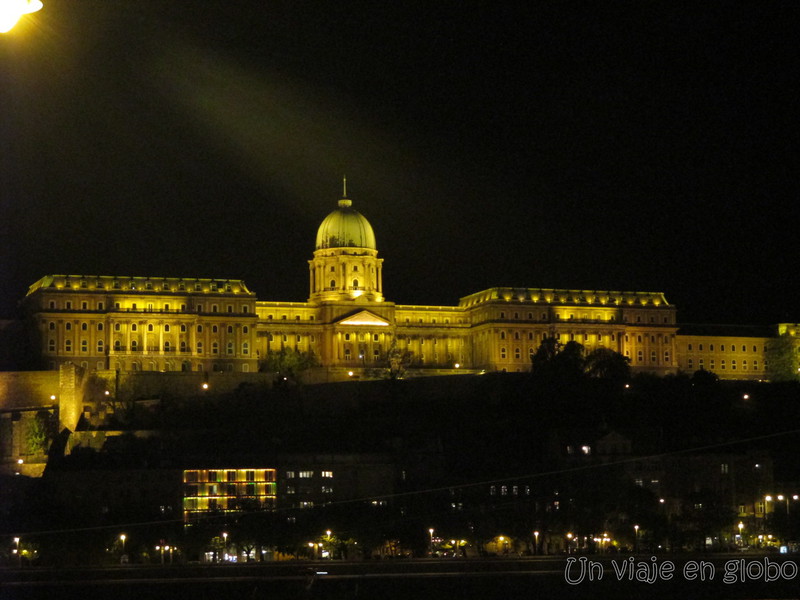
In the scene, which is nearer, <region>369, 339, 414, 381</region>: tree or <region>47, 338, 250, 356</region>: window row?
<region>47, 338, 250, 356</region>: window row

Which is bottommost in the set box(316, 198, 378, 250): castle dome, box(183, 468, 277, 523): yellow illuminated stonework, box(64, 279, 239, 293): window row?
box(183, 468, 277, 523): yellow illuminated stonework

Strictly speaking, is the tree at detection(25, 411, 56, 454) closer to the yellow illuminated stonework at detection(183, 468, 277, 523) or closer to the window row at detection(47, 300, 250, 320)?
the yellow illuminated stonework at detection(183, 468, 277, 523)

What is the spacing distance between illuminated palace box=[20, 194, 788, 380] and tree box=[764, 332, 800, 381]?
5.36ft

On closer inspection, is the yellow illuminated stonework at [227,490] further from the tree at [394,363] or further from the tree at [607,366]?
the tree at [607,366]

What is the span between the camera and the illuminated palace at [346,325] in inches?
6383

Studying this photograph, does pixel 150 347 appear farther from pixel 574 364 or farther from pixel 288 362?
pixel 574 364

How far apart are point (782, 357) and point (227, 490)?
74255 millimetres

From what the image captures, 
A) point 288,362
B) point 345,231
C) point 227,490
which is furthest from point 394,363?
point 227,490

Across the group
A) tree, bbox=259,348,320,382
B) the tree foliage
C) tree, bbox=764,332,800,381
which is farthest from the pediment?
tree, bbox=764,332,800,381

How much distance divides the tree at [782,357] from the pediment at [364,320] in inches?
1434

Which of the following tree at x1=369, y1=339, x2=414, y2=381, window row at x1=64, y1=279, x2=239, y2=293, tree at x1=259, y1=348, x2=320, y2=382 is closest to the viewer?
tree at x1=259, y1=348, x2=320, y2=382

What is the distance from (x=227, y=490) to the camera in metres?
123

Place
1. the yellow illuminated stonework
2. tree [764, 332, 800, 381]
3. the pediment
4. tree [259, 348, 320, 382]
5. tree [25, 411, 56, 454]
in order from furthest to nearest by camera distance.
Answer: tree [764, 332, 800, 381]
the pediment
tree [259, 348, 320, 382]
tree [25, 411, 56, 454]
the yellow illuminated stonework

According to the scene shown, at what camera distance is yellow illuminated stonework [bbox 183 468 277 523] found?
12050 centimetres
